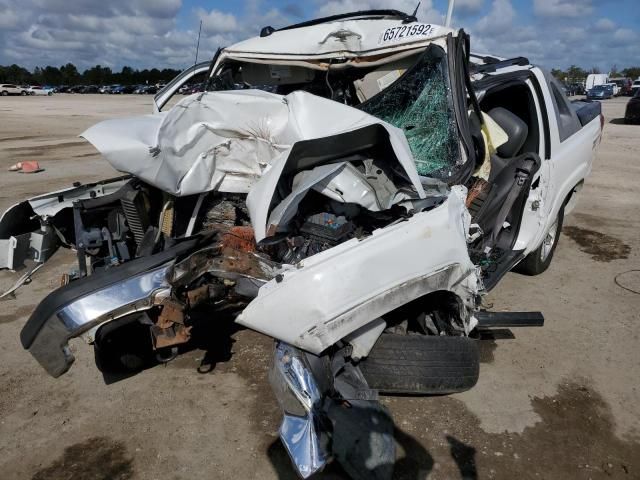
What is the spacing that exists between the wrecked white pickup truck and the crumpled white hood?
13 millimetres

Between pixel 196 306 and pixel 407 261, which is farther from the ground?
pixel 407 261

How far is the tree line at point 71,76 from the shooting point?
2928 inches

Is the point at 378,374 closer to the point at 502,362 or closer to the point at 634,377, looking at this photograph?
the point at 502,362

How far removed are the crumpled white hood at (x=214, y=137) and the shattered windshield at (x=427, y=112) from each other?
500mm

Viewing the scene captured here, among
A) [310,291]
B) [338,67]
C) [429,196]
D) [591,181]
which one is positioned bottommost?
[591,181]

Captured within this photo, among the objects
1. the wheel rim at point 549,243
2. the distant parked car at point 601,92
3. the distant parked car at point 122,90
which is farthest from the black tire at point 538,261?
the distant parked car at point 122,90

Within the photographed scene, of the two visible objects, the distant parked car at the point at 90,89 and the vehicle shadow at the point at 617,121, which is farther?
the distant parked car at the point at 90,89

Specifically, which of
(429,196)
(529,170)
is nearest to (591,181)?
(529,170)

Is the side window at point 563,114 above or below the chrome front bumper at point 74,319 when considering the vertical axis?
above

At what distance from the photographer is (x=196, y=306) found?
2746mm

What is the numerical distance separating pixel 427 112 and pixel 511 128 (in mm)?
1224

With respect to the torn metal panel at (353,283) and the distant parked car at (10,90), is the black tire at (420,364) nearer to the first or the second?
the torn metal panel at (353,283)

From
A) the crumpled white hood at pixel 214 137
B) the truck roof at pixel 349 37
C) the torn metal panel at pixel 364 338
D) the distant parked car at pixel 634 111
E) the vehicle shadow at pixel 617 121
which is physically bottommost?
the vehicle shadow at pixel 617 121

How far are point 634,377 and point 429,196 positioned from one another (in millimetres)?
1896
